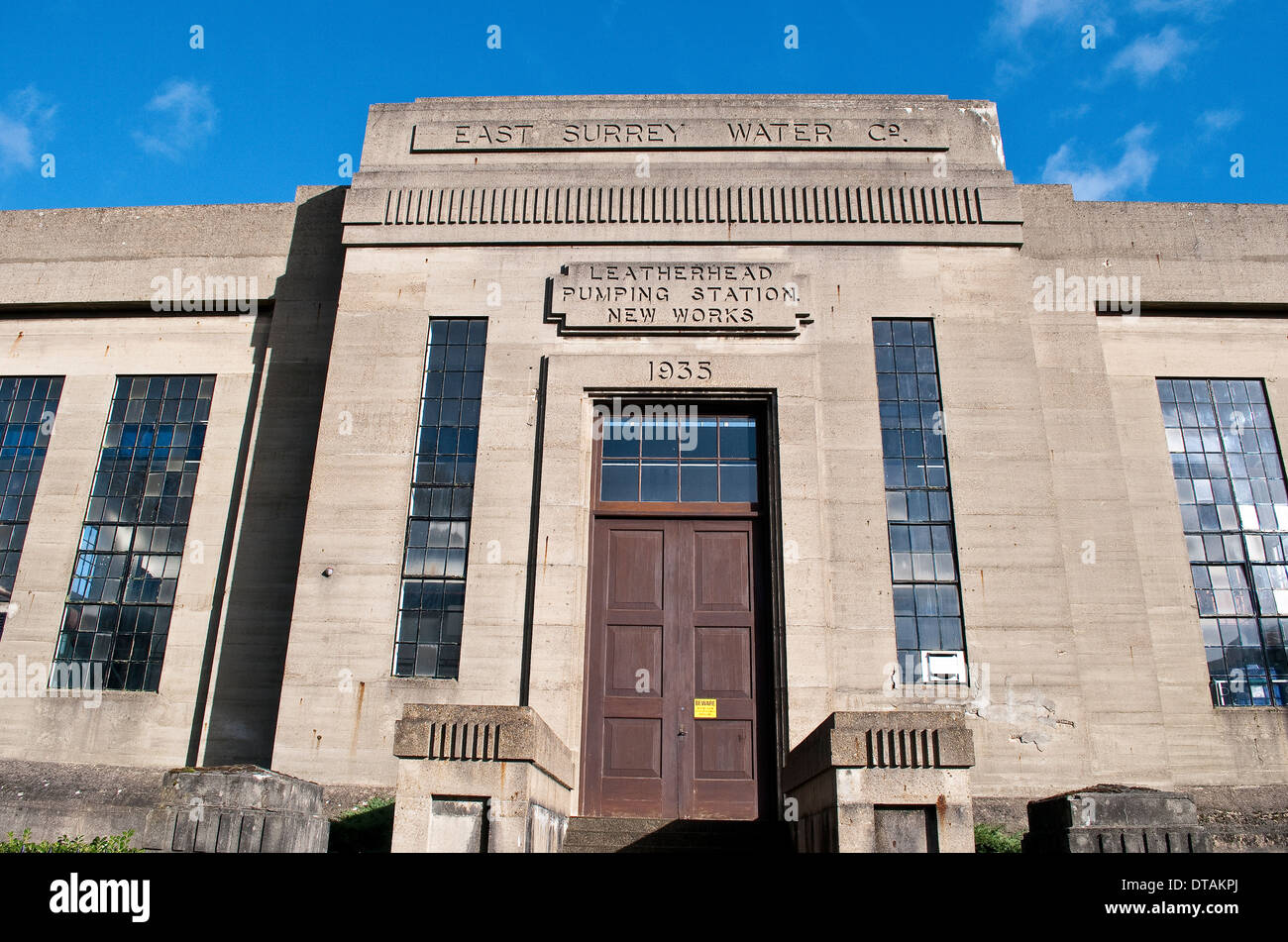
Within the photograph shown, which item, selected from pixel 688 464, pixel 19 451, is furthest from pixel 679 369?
pixel 19 451

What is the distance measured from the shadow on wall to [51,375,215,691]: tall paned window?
97cm

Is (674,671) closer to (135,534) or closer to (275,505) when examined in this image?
(275,505)

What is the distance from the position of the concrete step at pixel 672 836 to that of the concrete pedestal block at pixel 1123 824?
122 inches

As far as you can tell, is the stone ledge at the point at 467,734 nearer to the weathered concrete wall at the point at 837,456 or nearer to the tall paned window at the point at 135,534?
the weathered concrete wall at the point at 837,456

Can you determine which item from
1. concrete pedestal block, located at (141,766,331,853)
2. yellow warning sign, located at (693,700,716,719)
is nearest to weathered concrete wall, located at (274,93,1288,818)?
yellow warning sign, located at (693,700,716,719)

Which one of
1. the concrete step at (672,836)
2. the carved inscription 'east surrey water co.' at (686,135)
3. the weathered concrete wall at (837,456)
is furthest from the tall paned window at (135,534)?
the concrete step at (672,836)

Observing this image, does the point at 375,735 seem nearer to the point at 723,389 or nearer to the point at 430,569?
the point at 430,569

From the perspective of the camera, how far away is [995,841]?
32.8ft

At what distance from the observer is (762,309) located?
45.5 feet

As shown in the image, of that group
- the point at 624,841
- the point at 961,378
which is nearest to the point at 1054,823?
the point at 624,841

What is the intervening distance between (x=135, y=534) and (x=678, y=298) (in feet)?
29.7

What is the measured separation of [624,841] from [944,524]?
6.08 metres

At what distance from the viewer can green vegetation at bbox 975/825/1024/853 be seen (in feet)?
32.1

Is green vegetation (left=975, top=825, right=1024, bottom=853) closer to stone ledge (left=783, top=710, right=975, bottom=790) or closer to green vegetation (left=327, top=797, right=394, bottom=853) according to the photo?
stone ledge (left=783, top=710, right=975, bottom=790)
